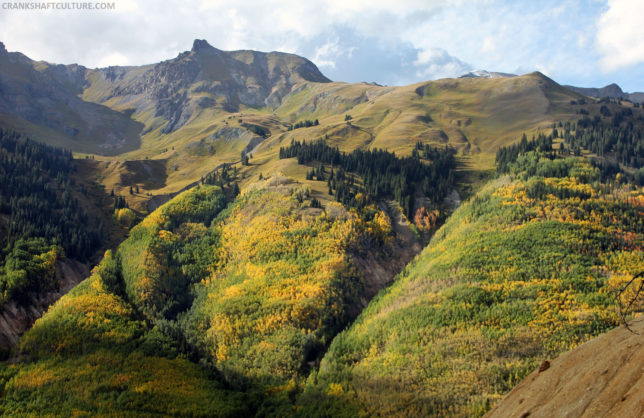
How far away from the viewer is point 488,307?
7588cm

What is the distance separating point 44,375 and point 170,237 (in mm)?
57848

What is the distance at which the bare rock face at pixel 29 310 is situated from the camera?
305 feet

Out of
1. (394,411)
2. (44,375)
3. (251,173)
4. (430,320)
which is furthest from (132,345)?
(251,173)

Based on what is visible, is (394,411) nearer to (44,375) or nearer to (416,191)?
(44,375)

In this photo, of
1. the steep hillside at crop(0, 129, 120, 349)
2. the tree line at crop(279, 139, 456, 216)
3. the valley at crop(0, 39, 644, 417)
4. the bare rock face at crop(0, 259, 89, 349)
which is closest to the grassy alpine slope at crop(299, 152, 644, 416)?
the valley at crop(0, 39, 644, 417)

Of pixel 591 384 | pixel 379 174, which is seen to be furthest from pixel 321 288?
pixel 379 174

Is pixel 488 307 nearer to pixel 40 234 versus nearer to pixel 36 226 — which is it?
pixel 40 234

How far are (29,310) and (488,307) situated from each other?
110892 mm

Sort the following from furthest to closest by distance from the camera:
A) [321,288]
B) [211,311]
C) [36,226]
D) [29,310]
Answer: [36,226], [29,310], [211,311], [321,288]

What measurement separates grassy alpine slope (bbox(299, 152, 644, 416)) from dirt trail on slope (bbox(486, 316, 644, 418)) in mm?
36506

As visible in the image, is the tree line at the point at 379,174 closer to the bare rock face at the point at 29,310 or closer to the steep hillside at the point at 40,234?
the steep hillside at the point at 40,234

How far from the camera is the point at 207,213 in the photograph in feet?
475

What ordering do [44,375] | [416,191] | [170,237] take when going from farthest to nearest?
[416,191] < [170,237] < [44,375]

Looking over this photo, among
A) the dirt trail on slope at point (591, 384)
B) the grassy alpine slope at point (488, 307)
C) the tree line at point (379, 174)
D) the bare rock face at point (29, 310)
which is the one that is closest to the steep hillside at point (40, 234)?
the bare rock face at point (29, 310)
